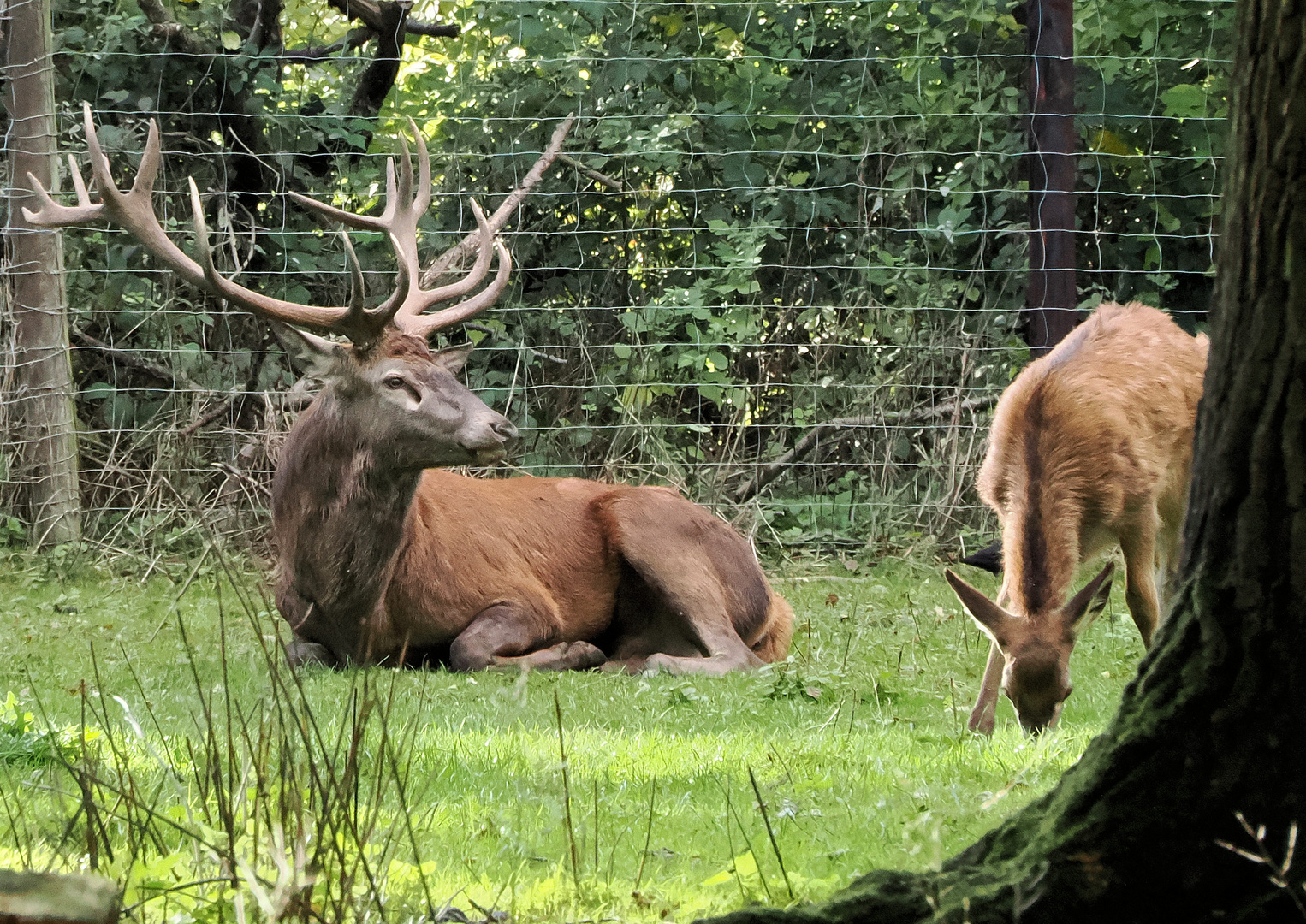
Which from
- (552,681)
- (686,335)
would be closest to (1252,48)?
(552,681)

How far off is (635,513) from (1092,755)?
5.18 metres

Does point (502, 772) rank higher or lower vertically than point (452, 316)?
lower

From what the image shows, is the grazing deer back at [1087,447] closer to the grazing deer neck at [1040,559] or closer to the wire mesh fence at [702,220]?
the grazing deer neck at [1040,559]

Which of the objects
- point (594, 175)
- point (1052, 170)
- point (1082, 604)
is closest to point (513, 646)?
point (1082, 604)

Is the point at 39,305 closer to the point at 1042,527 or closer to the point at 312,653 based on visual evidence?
the point at 312,653

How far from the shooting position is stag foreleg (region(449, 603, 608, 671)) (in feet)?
21.2

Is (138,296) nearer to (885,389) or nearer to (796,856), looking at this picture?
(885,389)

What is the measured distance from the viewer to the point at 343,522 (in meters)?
6.38

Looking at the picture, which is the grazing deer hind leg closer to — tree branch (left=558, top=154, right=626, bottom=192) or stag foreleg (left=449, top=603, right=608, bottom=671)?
stag foreleg (left=449, top=603, right=608, bottom=671)

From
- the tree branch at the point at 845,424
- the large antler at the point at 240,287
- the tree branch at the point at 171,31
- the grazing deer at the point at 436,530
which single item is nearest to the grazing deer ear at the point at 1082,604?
the grazing deer at the point at 436,530

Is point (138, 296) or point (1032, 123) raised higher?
point (1032, 123)

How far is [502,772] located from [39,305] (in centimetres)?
654

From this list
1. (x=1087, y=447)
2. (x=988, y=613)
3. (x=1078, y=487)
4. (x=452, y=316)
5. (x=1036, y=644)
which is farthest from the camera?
(x=452, y=316)

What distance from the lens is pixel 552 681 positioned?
597cm
